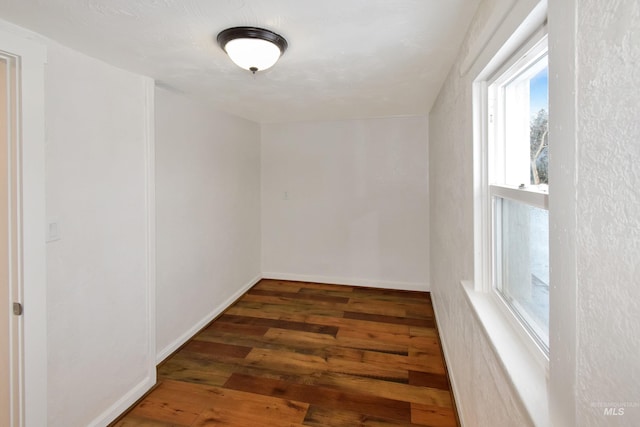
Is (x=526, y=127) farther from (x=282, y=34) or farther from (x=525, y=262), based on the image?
(x=282, y=34)

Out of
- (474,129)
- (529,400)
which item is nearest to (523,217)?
(474,129)

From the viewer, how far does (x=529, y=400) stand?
2.69 ft

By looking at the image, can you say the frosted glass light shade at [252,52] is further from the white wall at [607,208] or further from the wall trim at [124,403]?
the wall trim at [124,403]

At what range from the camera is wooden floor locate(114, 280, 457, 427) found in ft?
6.31

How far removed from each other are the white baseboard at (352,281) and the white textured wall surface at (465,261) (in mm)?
1397

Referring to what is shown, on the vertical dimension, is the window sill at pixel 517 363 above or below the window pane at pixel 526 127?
Result: below

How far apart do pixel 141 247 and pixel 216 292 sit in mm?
1307

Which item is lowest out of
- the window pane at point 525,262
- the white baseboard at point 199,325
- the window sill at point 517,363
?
the white baseboard at point 199,325

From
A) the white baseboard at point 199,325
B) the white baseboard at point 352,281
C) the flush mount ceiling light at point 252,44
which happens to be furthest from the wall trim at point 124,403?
the white baseboard at point 352,281

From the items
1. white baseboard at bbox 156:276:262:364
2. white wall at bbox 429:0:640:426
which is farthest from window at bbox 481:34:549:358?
white baseboard at bbox 156:276:262:364

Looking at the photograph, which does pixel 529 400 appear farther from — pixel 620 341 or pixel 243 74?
pixel 243 74

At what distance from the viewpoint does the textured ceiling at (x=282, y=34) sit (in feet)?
4.20

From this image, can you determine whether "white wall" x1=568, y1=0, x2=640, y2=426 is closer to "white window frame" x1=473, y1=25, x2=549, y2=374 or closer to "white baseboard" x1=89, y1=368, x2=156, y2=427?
"white window frame" x1=473, y1=25, x2=549, y2=374

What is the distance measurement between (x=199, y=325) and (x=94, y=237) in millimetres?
1526
